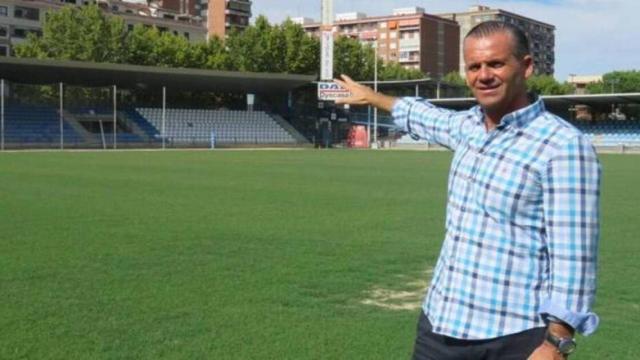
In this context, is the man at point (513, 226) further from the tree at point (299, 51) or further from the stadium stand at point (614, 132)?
the tree at point (299, 51)

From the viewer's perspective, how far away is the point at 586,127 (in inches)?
2854

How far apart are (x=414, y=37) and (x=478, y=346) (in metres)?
151

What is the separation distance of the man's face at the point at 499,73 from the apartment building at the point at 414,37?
146 m

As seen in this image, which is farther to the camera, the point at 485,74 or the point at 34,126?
the point at 34,126

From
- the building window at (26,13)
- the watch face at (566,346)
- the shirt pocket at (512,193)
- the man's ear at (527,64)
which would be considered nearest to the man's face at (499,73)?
the man's ear at (527,64)

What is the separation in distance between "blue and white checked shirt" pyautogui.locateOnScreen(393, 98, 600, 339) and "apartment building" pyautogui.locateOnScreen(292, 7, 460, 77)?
14585 cm

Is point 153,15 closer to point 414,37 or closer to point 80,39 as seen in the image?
point 414,37

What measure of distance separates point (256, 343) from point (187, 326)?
0.76 m

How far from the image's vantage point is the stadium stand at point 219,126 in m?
65.8

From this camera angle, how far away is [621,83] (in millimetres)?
119188

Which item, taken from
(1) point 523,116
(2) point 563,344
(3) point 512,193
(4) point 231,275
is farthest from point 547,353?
(4) point 231,275

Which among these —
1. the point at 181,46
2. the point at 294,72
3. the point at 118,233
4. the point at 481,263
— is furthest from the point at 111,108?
the point at 481,263

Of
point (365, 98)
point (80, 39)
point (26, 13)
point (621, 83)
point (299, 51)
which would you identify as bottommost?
point (365, 98)

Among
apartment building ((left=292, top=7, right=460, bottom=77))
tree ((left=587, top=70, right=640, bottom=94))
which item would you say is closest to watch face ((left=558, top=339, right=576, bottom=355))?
tree ((left=587, top=70, right=640, bottom=94))
